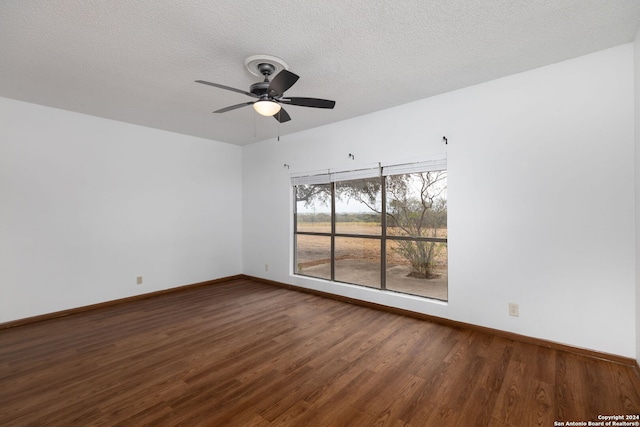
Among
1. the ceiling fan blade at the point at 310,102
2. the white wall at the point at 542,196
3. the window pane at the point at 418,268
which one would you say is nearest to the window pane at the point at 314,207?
the window pane at the point at 418,268

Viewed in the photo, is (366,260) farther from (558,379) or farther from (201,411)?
(201,411)

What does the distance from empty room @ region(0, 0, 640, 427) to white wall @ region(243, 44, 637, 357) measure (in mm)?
18

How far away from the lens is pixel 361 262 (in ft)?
14.2

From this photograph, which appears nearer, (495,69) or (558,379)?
(558,379)

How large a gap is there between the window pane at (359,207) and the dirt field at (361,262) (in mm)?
16

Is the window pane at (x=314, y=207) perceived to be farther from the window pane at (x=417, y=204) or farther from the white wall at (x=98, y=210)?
the white wall at (x=98, y=210)

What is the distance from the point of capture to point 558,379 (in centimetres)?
220

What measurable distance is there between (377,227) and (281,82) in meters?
2.50

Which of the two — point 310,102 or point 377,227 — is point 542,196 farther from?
point 310,102

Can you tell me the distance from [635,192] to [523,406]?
199 centimetres

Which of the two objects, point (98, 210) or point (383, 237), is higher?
point (98, 210)

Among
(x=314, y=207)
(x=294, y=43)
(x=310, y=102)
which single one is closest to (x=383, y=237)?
(x=314, y=207)

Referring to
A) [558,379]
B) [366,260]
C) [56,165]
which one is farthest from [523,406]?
[56,165]

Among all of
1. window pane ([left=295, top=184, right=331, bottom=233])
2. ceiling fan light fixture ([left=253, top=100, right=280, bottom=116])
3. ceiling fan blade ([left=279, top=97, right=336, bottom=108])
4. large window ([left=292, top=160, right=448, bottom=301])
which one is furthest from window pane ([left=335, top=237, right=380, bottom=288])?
ceiling fan light fixture ([left=253, top=100, right=280, bottom=116])
